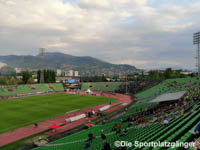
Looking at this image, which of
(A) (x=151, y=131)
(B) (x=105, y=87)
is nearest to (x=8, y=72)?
(B) (x=105, y=87)

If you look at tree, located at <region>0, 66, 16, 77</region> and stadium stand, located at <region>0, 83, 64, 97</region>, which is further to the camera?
tree, located at <region>0, 66, 16, 77</region>

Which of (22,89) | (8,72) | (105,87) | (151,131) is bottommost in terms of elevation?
(105,87)

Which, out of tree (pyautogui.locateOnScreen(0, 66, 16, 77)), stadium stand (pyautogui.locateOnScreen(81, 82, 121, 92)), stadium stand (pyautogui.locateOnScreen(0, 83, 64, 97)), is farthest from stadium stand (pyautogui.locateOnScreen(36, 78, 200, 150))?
tree (pyautogui.locateOnScreen(0, 66, 16, 77))

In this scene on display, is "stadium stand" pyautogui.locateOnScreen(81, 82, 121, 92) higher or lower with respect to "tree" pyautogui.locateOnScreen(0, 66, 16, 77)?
lower

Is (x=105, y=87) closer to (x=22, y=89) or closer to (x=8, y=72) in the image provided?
(x=22, y=89)

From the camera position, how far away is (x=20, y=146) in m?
18.4

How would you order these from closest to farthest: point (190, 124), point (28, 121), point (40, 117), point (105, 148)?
point (105, 148), point (190, 124), point (28, 121), point (40, 117)

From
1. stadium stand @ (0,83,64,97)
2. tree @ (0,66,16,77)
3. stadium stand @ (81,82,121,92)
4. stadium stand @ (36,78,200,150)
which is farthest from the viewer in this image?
tree @ (0,66,16,77)

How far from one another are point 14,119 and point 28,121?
3.19 m

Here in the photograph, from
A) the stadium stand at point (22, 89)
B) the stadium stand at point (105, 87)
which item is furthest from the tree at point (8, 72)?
the stadium stand at point (105, 87)

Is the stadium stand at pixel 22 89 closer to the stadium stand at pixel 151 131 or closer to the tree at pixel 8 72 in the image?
the stadium stand at pixel 151 131

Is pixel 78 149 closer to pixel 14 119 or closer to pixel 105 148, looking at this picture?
pixel 105 148

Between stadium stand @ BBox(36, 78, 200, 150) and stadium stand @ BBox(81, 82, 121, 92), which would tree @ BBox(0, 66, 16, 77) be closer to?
stadium stand @ BBox(81, 82, 121, 92)

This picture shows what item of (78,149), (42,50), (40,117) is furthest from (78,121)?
(42,50)
